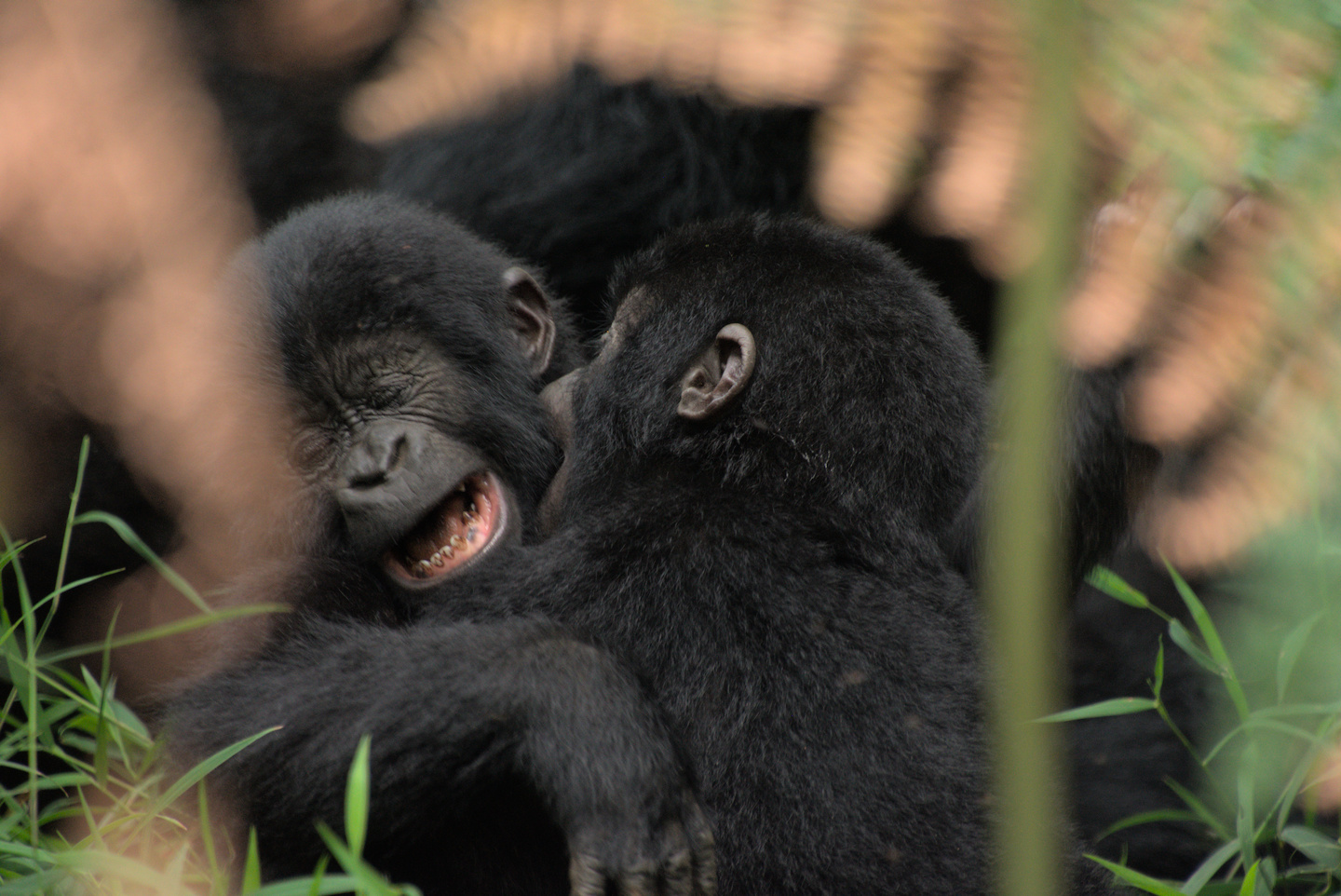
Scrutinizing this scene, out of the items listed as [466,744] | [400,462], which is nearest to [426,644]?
[466,744]

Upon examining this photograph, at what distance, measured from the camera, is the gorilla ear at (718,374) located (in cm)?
170

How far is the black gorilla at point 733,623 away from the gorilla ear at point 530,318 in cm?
32

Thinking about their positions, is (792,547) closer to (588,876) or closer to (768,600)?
(768,600)

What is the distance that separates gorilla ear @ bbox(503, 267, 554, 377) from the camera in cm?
216

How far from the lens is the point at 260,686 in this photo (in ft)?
5.18

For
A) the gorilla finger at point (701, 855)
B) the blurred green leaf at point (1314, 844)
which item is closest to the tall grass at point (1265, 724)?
the blurred green leaf at point (1314, 844)

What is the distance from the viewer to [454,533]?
73.7 inches

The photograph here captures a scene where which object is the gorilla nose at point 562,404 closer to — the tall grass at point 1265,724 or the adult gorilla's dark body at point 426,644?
the adult gorilla's dark body at point 426,644

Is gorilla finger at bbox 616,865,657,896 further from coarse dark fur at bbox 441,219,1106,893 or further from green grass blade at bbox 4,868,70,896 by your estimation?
green grass blade at bbox 4,868,70,896

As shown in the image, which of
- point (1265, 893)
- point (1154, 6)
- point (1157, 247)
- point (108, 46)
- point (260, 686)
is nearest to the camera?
point (1154, 6)

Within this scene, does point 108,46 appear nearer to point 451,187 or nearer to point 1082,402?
point 451,187

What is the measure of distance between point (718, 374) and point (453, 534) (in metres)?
0.45

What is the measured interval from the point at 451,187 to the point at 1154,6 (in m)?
1.74

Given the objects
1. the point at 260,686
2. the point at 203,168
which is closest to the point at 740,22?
the point at 260,686
